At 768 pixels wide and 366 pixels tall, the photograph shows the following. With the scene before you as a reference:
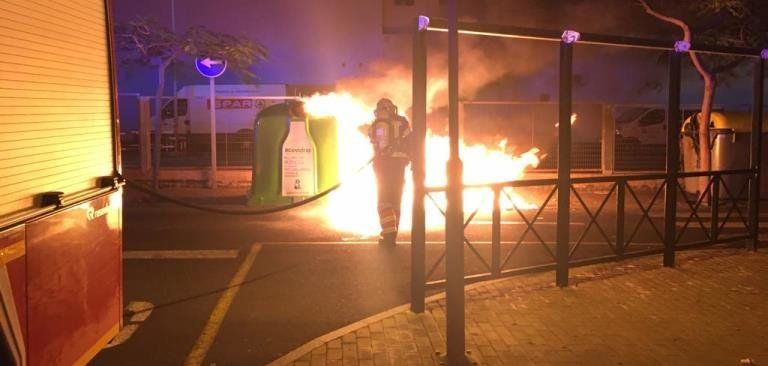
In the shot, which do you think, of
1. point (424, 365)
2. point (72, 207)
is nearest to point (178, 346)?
point (424, 365)

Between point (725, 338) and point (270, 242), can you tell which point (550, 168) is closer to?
point (270, 242)

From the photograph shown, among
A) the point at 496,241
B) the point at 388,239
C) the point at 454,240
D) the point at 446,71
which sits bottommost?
the point at 388,239

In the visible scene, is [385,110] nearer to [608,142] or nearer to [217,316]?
[217,316]

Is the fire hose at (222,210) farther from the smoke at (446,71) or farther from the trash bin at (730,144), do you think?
the smoke at (446,71)

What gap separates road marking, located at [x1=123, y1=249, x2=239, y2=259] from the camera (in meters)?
8.81

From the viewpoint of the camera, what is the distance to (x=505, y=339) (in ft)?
18.3

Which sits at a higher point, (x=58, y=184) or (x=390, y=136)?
(x=390, y=136)

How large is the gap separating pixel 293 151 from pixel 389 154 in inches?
175

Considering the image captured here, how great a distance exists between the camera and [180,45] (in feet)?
56.6

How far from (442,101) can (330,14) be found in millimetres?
11205

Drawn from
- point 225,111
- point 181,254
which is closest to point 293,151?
point 181,254

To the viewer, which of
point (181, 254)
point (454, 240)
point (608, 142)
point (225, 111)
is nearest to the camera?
point (454, 240)

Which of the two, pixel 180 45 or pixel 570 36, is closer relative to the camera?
pixel 570 36

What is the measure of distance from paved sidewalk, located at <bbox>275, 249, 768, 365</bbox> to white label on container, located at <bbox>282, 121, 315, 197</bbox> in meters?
6.16
